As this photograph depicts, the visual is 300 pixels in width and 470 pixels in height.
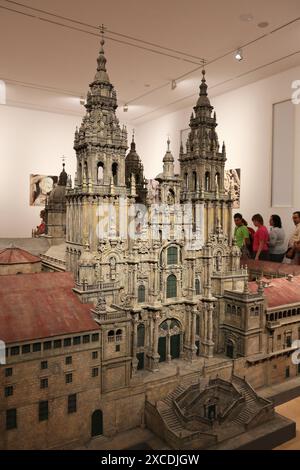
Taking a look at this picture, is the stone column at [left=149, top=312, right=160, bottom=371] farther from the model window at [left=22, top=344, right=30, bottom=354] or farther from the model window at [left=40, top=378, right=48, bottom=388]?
the model window at [left=22, top=344, right=30, bottom=354]

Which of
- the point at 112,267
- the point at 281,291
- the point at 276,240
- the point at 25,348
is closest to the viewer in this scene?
the point at 25,348

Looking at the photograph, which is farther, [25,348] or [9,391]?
[25,348]

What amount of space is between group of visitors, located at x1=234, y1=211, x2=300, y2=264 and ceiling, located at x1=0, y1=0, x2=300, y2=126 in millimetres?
11411

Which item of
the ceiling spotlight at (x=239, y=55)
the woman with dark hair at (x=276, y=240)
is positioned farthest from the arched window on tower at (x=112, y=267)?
the ceiling spotlight at (x=239, y=55)

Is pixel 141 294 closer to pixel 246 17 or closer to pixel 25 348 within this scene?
pixel 25 348

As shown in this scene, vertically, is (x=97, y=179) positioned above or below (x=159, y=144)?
below

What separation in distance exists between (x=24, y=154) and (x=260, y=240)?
81.2 feet

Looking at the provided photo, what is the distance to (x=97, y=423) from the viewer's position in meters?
19.6

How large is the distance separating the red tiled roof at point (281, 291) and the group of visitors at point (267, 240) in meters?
2.72

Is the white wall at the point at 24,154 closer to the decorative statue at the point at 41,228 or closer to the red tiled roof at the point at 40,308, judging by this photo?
the decorative statue at the point at 41,228

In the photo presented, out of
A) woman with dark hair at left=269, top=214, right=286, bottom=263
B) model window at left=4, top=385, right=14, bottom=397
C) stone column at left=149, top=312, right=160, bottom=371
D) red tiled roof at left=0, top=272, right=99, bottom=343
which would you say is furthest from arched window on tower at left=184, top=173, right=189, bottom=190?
model window at left=4, top=385, right=14, bottom=397

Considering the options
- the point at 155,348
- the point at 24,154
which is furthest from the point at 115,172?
the point at 24,154

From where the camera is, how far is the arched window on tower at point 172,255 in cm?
2419

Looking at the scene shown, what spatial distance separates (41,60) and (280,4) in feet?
53.9
